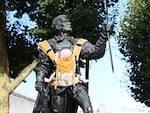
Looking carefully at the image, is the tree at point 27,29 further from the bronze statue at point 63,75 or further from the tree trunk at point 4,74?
the bronze statue at point 63,75

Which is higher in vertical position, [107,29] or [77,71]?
[107,29]

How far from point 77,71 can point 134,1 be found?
14.7 m

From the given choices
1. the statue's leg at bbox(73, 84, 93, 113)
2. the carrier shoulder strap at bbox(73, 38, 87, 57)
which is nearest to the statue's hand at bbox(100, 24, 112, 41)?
the carrier shoulder strap at bbox(73, 38, 87, 57)

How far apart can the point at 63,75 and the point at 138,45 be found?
1332cm

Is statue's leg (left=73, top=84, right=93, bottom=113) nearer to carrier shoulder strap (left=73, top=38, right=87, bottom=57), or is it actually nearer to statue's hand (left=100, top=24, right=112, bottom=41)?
carrier shoulder strap (left=73, top=38, right=87, bottom=57)

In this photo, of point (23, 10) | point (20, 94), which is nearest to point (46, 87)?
point (23, 10)

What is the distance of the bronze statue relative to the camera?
266 inches

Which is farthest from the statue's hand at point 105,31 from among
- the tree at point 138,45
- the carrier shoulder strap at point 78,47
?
the tree at point 138,45

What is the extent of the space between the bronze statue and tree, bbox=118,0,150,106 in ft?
39.2

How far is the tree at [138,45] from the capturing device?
63.3 feet

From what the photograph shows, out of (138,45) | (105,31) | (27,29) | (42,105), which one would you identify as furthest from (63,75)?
(138,45)

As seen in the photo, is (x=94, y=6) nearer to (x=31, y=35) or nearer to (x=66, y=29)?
(x=31, y=35)

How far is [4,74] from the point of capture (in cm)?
1553

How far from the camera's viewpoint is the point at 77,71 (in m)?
6.91
